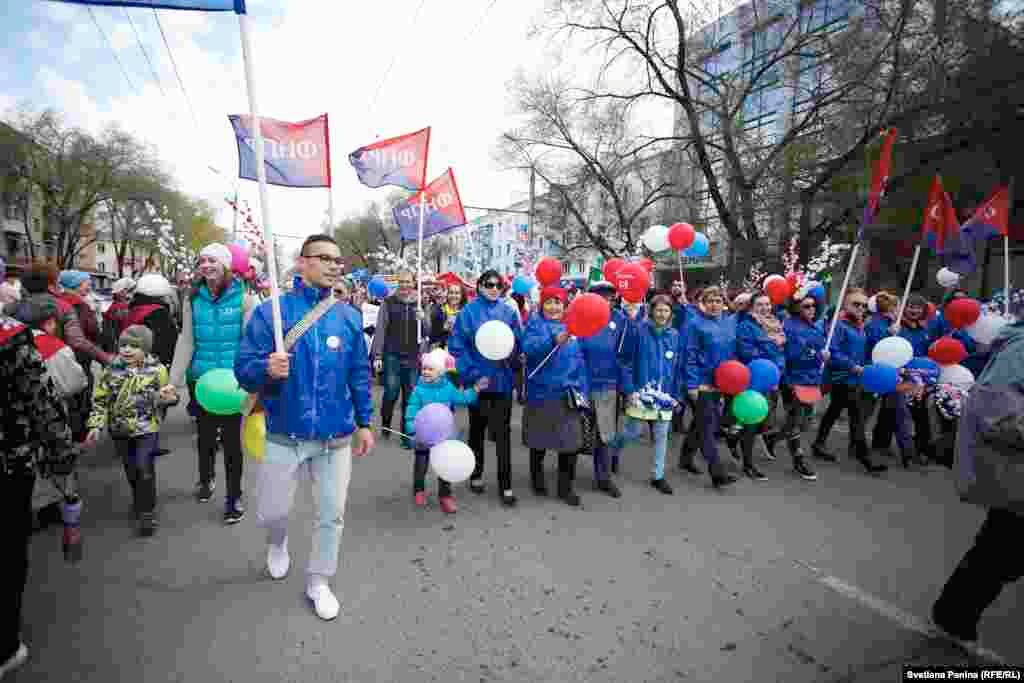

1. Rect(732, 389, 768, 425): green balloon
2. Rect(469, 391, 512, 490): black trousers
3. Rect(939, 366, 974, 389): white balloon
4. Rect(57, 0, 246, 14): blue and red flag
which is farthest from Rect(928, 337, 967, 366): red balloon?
Rect(57, 0, 246, 14): blue and red flag

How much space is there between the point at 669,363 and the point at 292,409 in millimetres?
3534

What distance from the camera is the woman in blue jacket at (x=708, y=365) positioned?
198 inches

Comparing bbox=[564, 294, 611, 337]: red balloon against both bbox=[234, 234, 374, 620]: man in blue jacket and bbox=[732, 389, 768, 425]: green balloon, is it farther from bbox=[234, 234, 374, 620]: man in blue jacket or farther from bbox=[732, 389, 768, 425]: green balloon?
bbox=[732, 389, 768, 425]: green balloon

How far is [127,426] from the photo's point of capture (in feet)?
11.9

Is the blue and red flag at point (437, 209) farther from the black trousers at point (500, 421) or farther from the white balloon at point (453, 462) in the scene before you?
the white balloon at point (453, 462)

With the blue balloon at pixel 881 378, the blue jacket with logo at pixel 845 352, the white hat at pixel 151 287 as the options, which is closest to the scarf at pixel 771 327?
the blue jacket with logo at pixel 845 352

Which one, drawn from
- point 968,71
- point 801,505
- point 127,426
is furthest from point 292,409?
point 968,71

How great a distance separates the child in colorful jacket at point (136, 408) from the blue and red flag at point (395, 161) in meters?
4.05

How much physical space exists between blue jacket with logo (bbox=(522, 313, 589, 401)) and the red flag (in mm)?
4916

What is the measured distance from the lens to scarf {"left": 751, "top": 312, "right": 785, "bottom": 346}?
5.44 m

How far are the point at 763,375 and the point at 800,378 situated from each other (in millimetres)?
736

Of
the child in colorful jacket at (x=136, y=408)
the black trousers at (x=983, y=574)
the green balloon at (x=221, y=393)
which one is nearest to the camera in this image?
the black trousers at (x=983, y=574)

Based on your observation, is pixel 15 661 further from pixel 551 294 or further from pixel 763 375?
pixel 763 375

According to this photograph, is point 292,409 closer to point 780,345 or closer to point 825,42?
point 780,345
